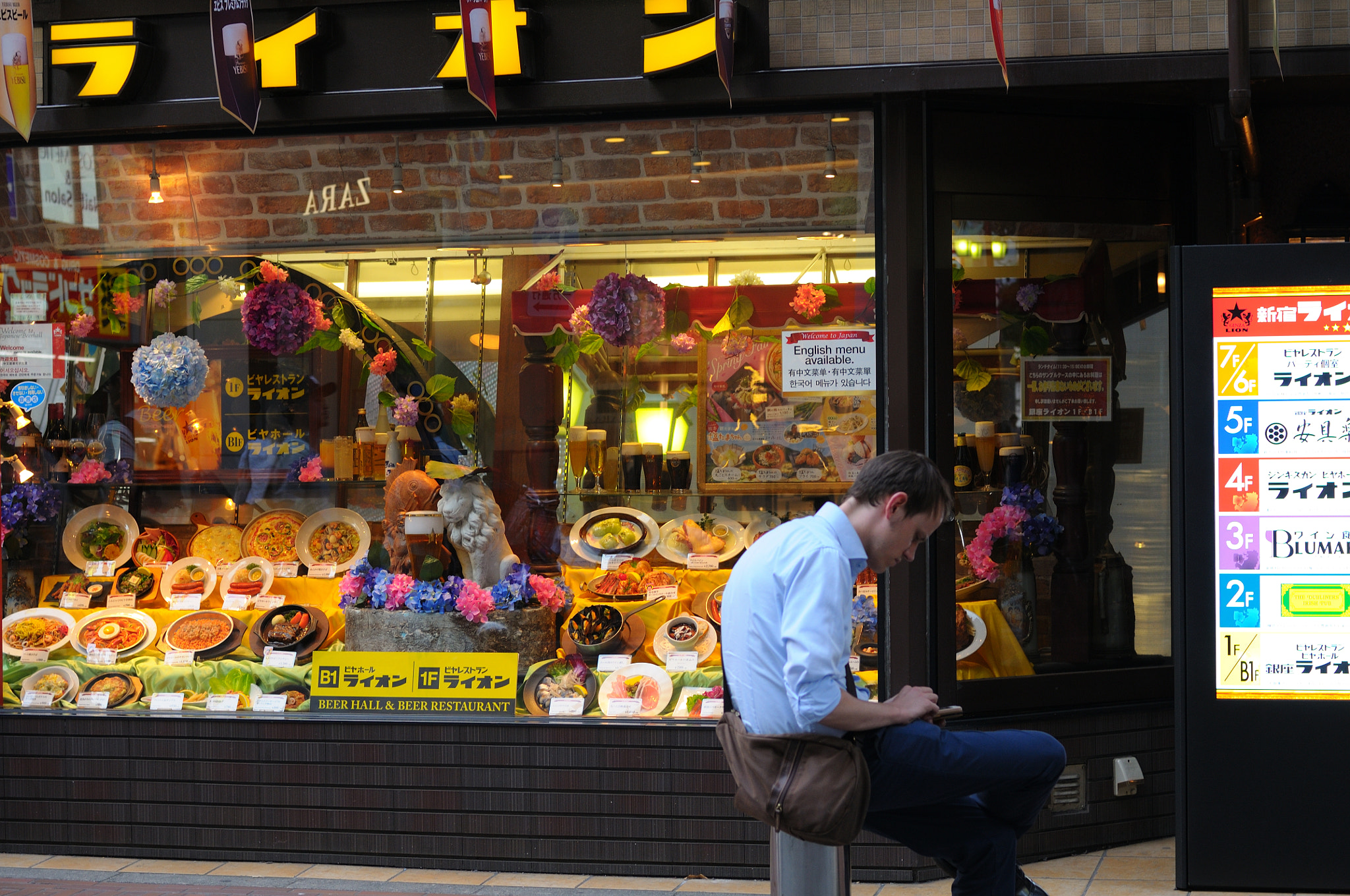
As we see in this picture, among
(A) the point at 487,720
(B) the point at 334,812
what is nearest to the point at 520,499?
(A) the point at 487,720

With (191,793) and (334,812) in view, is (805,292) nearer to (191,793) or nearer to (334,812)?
(334,812)

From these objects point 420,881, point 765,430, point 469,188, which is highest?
point 469,188

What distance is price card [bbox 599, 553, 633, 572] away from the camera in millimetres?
5395

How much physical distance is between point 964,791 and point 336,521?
3.67m

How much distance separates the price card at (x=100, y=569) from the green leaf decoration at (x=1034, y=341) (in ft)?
14.0

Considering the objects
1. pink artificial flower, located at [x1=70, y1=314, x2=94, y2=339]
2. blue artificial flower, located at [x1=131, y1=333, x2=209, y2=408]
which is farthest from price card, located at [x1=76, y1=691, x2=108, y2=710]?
pink artificial flower, located at [x1=70, y1=314, x2=94, y2=339]

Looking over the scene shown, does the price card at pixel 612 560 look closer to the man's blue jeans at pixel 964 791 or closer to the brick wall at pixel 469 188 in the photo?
the brick wall at pixel 469 188

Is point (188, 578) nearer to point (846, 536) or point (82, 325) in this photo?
point (82, 325)

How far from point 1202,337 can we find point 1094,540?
60.9 inches

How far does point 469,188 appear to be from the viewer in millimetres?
5348

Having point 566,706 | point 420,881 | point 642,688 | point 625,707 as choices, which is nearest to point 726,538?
point 642,688

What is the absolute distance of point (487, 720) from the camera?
16.1 feet

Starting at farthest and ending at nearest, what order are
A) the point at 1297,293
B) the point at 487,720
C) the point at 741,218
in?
1. the point at 741,218
2. the point at 487,720
3. the point at 1297,293

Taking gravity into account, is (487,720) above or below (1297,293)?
below
